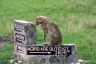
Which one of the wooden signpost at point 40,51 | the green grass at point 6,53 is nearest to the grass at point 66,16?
the wooden signpost at point 40,51

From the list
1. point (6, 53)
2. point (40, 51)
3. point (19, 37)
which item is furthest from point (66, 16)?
point (40, 51)

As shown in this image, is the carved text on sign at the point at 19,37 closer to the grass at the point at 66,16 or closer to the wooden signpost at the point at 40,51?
the wooden signpost at the point at 40,51

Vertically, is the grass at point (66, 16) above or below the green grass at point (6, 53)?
above

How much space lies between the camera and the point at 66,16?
19047 mm

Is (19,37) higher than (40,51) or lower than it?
higher

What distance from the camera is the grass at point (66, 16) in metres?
13.2

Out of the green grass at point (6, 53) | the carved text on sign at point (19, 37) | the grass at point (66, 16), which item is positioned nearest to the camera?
the carved text on sign at point (19, 37)

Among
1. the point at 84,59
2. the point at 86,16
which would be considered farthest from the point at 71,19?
the point at 84,59

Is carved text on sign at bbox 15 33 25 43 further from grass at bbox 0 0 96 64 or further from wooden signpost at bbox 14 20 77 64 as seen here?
grass at bbox 0 0 96 64

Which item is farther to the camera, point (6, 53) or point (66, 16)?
point (66, 16)

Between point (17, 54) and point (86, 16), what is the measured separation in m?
8.08

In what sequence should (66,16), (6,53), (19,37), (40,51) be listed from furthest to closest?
1. (66,16)
2. (6,53)
3. (19,37)
4. (40,51)

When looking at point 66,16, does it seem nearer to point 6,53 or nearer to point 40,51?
point 6,53

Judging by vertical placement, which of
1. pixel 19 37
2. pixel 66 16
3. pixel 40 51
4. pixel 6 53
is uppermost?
pixel 66 16
